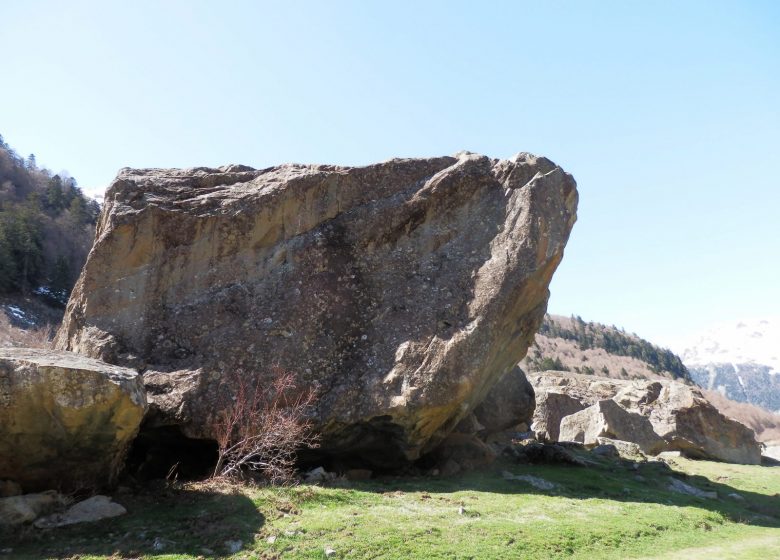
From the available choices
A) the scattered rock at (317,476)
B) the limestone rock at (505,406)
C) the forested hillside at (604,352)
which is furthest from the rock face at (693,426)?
the forested hillside at (604,352)

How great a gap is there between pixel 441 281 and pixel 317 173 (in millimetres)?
5576

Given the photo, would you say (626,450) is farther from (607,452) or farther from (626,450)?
(607,452)

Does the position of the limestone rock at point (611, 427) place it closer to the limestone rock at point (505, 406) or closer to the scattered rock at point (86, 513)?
the limestone rock at point (505, 406)

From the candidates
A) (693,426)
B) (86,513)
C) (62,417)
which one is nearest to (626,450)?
(693,426)

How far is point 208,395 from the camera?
1522 centimetres

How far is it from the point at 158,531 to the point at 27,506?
272 centimetres

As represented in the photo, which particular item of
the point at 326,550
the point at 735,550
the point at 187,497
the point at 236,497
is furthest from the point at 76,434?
the point at 735,550

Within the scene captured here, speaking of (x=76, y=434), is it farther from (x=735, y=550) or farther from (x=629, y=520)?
A: (x=735, y=550)

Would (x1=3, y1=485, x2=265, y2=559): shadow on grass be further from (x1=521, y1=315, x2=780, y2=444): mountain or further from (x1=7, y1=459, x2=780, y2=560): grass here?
Result: (x1=521, y1=315, x2=780, y2=444): mountain

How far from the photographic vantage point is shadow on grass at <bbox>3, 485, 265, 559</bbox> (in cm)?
1005

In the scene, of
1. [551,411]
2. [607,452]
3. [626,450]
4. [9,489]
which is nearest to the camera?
[9,489]

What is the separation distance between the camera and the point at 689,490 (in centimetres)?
1841

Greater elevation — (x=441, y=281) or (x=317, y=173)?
(x=317, y=173)

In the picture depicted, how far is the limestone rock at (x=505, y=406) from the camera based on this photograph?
24.7 m
